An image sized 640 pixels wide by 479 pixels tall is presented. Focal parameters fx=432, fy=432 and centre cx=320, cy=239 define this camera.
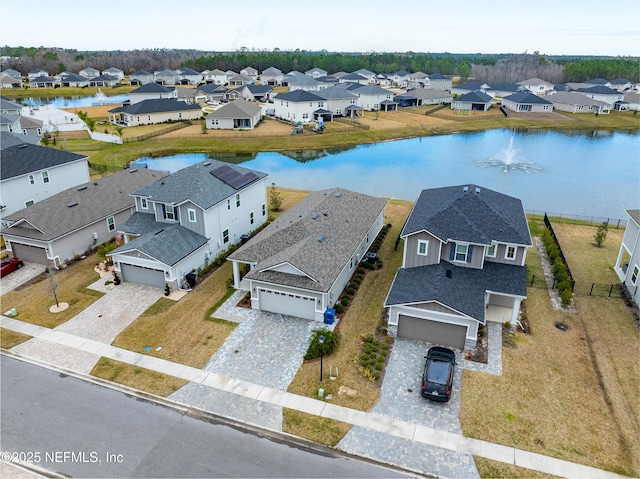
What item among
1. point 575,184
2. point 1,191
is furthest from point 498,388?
point 575,184

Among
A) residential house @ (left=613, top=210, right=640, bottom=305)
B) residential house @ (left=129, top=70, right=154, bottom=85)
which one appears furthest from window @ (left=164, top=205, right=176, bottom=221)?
residential house @ (left=129, top=70, right=154, bottom=85)

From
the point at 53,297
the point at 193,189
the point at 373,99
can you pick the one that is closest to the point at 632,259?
the point at 193,189

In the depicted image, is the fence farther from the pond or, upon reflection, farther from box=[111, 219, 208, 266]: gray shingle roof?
box=[111, 219, 208, 266]: gray shingle roof

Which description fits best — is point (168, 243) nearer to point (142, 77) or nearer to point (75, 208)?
point (75, 208)

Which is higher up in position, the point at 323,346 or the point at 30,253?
the point at 30,253

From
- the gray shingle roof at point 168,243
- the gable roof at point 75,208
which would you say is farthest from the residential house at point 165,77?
the gray shingle roof at point 168,243

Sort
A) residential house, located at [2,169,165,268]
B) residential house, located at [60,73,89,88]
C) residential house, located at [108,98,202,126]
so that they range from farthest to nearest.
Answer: residential house, located at [60,73,89,88] → residential house, located at [108,98,202,126] → residential house, located at [2,169,165,268]

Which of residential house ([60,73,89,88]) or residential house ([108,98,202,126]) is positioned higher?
residential house ([60,73,89,88])
